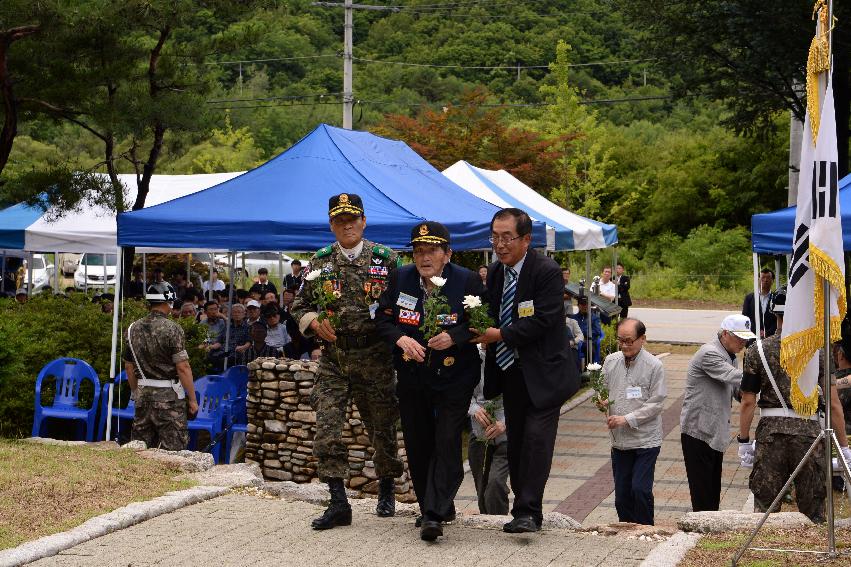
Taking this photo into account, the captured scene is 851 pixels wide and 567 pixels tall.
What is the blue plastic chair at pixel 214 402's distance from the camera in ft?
37.6

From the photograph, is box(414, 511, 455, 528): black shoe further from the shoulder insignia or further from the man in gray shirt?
the man in gray shirt

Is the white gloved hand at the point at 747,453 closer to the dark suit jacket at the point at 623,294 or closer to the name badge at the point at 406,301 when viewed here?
the name badge at the point at 406,301

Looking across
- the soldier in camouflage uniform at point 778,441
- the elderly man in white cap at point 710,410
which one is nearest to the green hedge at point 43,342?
the elderly man in white cap at point 710,410

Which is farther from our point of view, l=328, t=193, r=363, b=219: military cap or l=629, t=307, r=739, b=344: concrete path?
l=629, t=307, r=739, b=344: concrete path

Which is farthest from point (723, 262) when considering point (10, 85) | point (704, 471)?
point (704, 471)

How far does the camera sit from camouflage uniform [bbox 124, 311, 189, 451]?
10.0m

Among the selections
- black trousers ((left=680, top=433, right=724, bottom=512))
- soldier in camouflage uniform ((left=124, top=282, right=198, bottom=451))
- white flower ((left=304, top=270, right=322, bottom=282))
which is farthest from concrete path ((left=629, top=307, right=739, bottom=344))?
white flower ((left=304, top=270, right=322, bottom=282))

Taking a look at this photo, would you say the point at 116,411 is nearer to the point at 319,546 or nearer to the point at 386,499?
the point at 386,499

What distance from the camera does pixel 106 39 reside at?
1570cm

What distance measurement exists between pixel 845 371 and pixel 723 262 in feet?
118

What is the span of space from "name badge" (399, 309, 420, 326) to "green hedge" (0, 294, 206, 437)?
Result: 16.7 feet

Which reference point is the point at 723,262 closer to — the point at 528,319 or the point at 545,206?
the point at 545,206

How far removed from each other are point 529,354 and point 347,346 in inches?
48.7

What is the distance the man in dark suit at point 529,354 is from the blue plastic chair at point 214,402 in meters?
5.16
